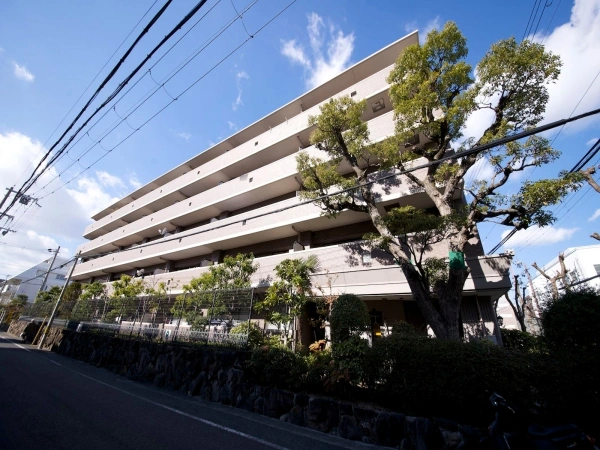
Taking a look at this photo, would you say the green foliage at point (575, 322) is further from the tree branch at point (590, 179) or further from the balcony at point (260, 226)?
the tree branch at point (590, 179)

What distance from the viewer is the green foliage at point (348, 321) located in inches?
279

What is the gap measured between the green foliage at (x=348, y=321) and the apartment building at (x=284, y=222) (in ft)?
8.83

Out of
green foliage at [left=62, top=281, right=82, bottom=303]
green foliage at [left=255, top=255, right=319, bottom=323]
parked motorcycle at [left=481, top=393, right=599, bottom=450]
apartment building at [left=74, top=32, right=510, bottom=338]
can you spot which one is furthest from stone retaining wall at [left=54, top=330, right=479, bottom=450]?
green foliage at [left=62, top=281, right=82, bottom=303]

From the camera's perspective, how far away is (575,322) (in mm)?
4168

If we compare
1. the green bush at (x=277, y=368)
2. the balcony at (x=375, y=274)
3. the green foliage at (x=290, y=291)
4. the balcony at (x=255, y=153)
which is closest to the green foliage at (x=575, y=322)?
the balcony at (x=375, y=274)

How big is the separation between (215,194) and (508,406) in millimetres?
17861

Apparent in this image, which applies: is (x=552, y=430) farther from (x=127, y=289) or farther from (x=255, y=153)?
(x=127, y=289)

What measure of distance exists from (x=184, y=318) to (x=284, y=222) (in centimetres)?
658

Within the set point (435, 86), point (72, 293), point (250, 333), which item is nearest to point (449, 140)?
point (435, 86)

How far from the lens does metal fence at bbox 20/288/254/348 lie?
8.12m

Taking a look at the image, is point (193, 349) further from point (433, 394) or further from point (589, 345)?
point (589, 345)

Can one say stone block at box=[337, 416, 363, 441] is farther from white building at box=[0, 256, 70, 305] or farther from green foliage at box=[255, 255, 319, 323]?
white building at box=[0, 256, 70, 305]

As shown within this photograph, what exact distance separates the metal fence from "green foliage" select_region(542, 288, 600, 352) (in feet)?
22.8

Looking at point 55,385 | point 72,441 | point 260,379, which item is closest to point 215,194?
point 55,385
